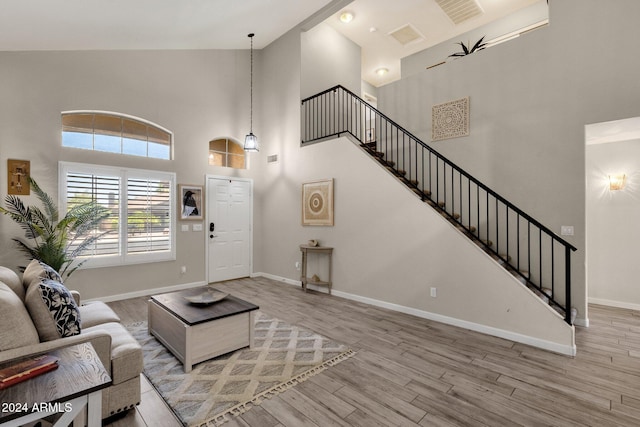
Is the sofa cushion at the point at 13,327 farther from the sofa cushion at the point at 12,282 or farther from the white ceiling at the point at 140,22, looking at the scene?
the white ceiling at the point at 140,22

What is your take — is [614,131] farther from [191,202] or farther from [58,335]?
[191,202]

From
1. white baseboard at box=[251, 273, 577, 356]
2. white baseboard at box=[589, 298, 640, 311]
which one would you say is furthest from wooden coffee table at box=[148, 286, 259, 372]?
white baseboard at box=[589, 298, 640, 311]

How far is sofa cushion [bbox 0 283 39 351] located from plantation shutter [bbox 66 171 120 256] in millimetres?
3241

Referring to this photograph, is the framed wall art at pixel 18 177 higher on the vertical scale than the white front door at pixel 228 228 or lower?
higher

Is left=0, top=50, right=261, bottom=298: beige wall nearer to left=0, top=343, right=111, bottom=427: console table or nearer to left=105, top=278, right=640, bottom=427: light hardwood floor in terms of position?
left=105, top=278, right=640, bottom=427: light hardwood floor

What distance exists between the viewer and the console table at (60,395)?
1063 millimetres

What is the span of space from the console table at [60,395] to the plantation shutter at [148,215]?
12.8 feet

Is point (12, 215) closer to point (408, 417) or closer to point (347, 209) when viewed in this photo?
point (347, 209)

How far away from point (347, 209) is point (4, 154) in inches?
191

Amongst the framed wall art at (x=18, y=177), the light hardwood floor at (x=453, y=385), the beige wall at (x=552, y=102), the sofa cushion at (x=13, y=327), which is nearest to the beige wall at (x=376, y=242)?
the light hardwood floor at (x=453, y=385)

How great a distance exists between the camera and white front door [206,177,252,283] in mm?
5906

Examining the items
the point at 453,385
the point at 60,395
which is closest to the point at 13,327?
the point at 60,395

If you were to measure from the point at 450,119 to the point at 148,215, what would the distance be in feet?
17.6

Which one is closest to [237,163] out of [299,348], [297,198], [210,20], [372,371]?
[297,198]
